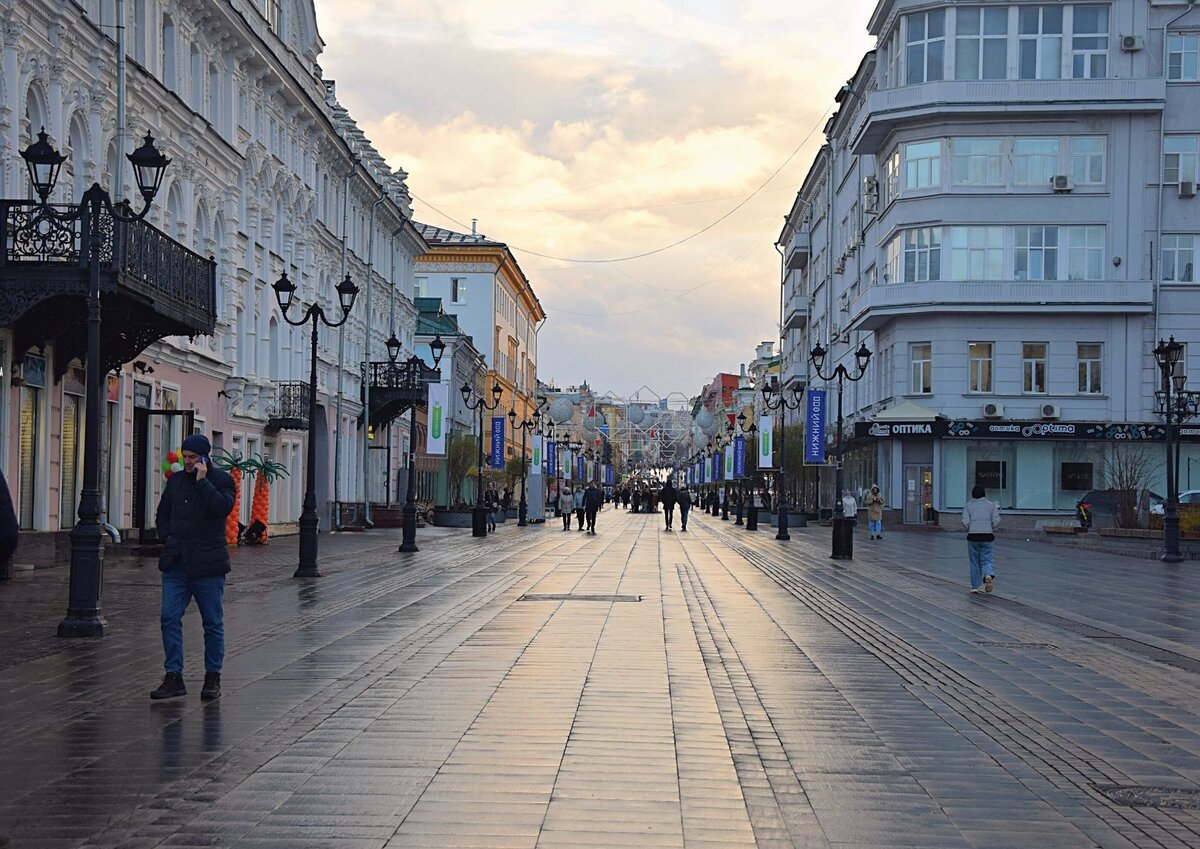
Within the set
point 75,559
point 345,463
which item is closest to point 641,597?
point 75,559

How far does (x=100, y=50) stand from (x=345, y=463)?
29469 mm

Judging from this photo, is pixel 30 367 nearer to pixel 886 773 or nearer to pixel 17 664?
pixel 17 664

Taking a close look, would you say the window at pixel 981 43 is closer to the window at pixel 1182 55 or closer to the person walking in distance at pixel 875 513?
the window at pixel 1182 55

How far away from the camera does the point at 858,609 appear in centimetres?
1916

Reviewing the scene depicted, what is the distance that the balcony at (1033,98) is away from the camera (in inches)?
2099

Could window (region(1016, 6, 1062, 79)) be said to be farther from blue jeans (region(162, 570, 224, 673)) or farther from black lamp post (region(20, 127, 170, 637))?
blue jeans (region(162, 570, 224, 673))

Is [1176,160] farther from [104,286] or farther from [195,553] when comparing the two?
[195,553]

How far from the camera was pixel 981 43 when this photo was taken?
5444 cm

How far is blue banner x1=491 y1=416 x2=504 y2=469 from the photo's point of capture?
66875mm

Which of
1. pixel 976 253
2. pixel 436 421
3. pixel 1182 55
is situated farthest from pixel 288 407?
pixel 1182 55

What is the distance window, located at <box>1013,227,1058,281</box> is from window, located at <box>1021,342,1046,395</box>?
2532 millimetres

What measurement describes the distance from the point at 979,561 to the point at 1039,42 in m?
36.6

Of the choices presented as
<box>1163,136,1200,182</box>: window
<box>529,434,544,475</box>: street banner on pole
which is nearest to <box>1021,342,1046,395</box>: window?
<box>1163,136,1200,182</box>: window

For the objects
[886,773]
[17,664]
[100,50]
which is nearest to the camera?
[886,773]
